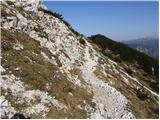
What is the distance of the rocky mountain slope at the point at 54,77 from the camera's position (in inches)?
834

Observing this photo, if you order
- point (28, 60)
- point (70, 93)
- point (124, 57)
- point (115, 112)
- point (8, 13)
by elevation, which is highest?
point (8, 13)

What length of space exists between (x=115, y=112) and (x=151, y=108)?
5.80 meters

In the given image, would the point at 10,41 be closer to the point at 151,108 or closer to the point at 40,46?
the point at 40,46

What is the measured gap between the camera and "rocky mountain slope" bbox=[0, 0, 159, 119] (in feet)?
69.5

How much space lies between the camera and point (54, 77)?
80.6 feet

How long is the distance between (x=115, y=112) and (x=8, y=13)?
1388 cm

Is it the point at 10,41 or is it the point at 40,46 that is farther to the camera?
the point at 40,46

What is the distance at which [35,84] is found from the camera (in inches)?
885

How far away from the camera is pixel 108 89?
2777 centimetres

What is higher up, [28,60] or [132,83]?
[28,60]

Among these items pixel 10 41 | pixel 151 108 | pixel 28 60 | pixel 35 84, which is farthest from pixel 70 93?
pixel 151 108

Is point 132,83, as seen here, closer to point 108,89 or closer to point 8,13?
point 108,89

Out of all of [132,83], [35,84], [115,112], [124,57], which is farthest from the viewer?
[124,57]

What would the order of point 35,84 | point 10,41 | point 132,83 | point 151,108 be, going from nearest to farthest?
point 35,84
point 10,41
point 151,108
point 132,83
